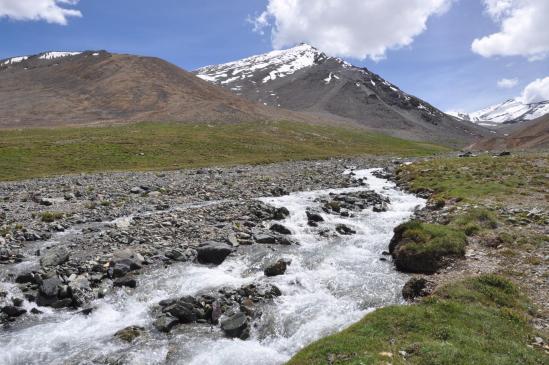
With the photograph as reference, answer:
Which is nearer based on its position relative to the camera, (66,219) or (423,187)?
(66,219)

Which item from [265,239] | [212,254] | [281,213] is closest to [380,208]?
[281,213]

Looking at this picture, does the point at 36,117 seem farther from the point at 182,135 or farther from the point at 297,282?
the point at 297,282

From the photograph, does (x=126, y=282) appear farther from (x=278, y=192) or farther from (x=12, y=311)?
(x=278, y=192)

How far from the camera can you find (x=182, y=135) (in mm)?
112375

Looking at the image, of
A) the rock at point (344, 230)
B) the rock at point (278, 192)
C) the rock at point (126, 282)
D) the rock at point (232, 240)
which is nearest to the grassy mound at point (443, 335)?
the rock at point (126, 282)

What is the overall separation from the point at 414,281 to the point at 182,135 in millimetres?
99969

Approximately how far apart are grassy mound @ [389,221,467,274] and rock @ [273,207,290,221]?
438 inches

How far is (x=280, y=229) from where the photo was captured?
30188mm

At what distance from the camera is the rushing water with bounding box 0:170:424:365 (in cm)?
1535

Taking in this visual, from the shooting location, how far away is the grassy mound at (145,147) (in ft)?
238

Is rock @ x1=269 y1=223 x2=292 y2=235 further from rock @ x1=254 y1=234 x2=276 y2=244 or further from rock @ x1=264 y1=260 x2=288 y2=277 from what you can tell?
rock @ x1=264 y1=260 x2=288 y2=277

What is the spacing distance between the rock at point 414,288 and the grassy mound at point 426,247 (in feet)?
9.52

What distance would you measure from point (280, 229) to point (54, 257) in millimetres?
14638

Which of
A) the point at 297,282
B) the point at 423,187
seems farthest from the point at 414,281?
the point at 423,187
